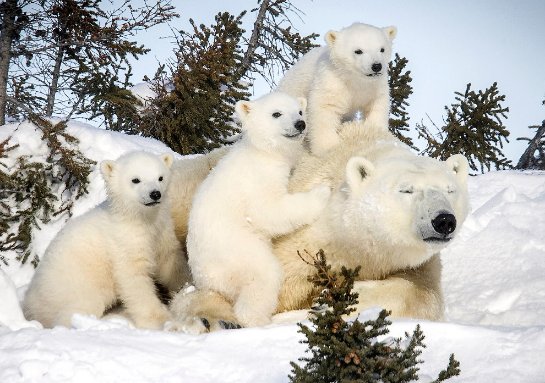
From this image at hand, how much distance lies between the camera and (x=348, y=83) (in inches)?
236

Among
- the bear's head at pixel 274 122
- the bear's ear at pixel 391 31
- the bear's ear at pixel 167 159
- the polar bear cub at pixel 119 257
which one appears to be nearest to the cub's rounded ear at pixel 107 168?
the polar bear cub at pixel 119 257

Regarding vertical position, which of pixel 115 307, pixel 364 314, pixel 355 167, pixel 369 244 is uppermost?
pixel 355 167

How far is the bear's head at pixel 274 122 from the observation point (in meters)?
4.91

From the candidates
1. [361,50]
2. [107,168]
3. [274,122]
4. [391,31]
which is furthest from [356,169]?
[391,31]

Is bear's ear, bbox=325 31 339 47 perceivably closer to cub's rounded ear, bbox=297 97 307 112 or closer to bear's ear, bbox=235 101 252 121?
cub's rounded ear, bbox=297 97 307 112

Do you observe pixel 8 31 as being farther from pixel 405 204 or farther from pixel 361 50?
pixel 405 204

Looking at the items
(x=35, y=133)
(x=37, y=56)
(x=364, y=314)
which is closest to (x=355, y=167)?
(x=364, y=314)

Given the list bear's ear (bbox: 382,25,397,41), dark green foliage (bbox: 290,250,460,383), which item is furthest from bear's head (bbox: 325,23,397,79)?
dark green foliage (bbox: 290,250,460,383)

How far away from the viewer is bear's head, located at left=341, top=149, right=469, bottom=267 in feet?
13.9

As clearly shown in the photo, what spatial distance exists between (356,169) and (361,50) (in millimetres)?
1627

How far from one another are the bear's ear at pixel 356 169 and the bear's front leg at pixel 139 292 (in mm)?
1557

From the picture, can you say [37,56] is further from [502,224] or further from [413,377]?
[413,377]

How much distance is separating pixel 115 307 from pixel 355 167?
215cm

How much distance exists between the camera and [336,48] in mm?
6070
